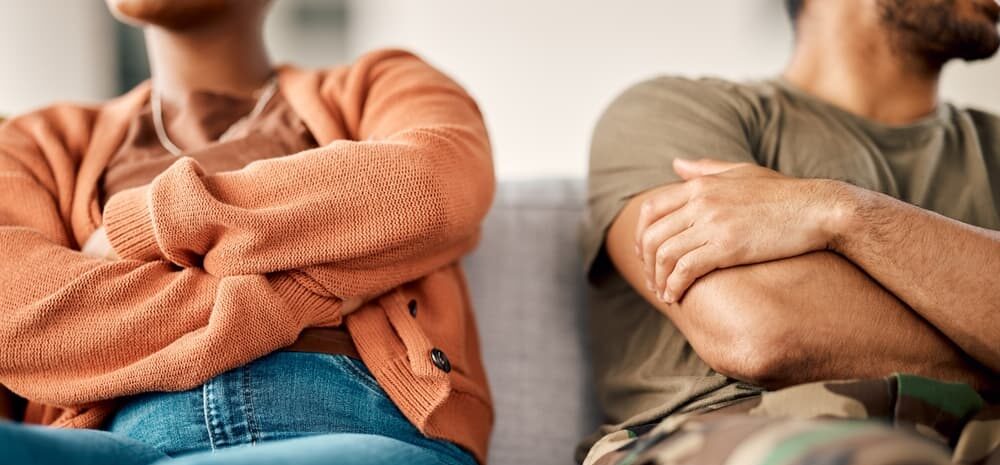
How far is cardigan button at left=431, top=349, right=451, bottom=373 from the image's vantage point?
42.2 inches

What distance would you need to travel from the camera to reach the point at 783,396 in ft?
3.00

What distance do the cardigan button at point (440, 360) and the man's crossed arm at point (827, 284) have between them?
0.28m

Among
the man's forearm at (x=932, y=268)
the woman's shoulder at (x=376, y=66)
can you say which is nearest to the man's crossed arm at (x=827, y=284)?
the man's forearm at (x=932, y=268)

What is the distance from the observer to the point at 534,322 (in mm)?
1462

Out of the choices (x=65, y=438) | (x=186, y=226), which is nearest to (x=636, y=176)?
(x=186, y=226)

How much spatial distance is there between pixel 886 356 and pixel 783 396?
158mm

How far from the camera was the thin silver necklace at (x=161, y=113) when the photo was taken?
1297mm

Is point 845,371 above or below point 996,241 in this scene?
below

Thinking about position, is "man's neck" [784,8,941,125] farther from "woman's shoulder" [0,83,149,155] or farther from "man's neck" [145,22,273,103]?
"woman's shoulder" [0,83,149,155]

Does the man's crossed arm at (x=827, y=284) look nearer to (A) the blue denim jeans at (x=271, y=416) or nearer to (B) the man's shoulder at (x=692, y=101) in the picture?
(B) the man's shoulder at (x=692, y=101)

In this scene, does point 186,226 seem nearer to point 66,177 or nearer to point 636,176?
point 66,177

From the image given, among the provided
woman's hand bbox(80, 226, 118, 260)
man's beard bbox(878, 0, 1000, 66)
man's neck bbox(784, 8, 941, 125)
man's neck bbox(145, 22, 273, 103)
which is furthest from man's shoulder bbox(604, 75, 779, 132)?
woman's hand bbox(80, 226, 118, 260)

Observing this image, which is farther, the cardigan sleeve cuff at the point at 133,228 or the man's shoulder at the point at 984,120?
the man's shoulder at the point at 984,120

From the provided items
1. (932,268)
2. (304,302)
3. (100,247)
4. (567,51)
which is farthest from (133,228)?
(567,51)
